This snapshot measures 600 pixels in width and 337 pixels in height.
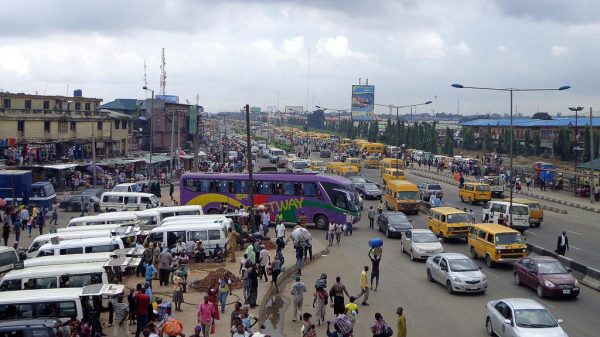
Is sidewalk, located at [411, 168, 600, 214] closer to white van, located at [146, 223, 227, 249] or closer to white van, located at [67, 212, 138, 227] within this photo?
white van, located at [146, 223, 227, 249]

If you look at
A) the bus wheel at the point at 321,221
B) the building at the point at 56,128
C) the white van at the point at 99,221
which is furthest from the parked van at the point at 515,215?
the building at the point at 56,128

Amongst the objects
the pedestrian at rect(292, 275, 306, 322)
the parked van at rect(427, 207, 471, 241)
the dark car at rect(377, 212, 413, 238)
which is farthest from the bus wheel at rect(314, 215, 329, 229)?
the pedestrian at rect(292, 275, 306, 322)

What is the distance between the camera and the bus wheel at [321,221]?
33.3 metres

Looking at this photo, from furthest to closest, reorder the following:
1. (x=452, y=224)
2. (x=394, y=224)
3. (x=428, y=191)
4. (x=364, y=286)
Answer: (x=428, y=191) → (x=394, y=224) → (x=452, y=224) → (x=364, y=286)

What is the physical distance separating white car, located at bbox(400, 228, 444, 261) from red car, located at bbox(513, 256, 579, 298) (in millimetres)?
4648

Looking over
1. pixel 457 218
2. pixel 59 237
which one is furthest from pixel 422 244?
pixel 59 237

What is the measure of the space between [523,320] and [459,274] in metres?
5.66

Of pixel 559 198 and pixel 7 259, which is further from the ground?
pixel 7 259

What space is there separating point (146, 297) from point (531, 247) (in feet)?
58.2

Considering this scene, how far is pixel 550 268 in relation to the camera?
19.6 m

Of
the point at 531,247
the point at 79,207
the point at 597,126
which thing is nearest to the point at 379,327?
the point at 531,247

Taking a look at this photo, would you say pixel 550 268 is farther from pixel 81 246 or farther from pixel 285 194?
pixel 285 194

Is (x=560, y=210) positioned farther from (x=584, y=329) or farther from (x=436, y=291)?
(x=584, y=329)

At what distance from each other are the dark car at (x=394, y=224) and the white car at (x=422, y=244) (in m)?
4.28
